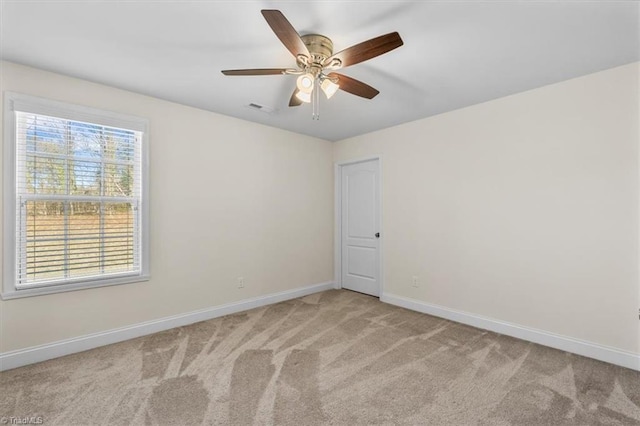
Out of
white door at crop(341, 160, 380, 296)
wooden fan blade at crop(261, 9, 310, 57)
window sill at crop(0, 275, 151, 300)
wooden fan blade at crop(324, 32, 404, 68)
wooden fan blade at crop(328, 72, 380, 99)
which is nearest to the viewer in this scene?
wooden fan blade at crop(261, 9, 310, 57)

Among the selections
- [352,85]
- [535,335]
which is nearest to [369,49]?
[352,85]

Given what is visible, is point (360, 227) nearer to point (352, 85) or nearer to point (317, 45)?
point (352, 85)

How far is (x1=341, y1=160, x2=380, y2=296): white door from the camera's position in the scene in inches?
174

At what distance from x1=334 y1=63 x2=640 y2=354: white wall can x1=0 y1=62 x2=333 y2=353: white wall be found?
1.47 m

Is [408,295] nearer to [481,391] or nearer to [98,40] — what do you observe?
[481,391]

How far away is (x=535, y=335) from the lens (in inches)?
112

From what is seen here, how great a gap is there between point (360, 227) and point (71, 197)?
3481 mm

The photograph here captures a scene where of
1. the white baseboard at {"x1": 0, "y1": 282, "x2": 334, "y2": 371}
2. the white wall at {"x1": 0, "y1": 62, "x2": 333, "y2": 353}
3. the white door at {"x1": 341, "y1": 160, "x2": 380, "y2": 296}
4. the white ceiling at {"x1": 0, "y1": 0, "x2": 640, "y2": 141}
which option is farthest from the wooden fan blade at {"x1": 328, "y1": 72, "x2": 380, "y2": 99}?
the white baseboard at {"x1": 0, "y1": 282, "x2": 334, "y2": 371}

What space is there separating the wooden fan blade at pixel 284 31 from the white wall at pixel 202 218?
207 centimetres

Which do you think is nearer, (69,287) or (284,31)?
(284,31)

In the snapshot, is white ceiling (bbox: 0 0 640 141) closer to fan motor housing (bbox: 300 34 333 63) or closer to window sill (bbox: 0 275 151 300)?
fan motor housing (bbox: 300 34 333 63)

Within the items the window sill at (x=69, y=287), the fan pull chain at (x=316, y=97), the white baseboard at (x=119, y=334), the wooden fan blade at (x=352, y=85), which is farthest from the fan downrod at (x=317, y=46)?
the white baseboard at (x=119, y=334)

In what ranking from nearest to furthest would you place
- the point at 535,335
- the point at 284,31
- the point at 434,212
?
the point at 284,31 < the point at 535,335 < the point at 434,212

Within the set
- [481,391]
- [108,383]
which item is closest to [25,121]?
[108,383]
